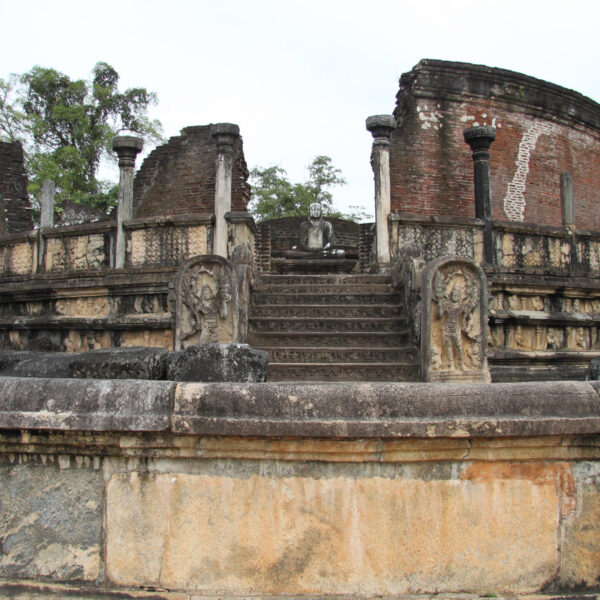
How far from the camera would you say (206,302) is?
22.0ft

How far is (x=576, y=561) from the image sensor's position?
Answer: 1.87 meters

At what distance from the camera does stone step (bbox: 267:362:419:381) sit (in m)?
6.60

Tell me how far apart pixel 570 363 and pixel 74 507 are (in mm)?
8094

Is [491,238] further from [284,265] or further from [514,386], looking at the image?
[514,386]

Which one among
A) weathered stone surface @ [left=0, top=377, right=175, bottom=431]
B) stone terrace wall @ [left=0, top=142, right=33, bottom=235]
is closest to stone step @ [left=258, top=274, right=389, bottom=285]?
weathered stone surface @ [left=0, top=377, right=175, bottom=431]

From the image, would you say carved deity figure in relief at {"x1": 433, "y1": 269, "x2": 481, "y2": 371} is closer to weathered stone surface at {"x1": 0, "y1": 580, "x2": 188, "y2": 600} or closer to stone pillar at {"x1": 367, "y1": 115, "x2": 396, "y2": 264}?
stone pillar at {"x1": 367, "y1": 115, "x2": 396, "y2": 264}

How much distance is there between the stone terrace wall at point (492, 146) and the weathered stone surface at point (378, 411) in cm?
1347

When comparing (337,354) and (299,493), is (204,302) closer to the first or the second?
(337,354)

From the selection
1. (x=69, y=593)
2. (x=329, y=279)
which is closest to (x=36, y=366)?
(x=69, y=593)

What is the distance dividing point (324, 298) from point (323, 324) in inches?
22.8

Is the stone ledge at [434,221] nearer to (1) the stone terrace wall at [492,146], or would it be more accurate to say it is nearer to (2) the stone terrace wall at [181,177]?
(1) the stone terrace wall at [492,146]

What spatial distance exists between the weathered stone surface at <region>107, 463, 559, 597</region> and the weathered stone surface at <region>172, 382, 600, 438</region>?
6.3 inches

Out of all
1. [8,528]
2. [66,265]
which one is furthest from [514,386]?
[66,265]

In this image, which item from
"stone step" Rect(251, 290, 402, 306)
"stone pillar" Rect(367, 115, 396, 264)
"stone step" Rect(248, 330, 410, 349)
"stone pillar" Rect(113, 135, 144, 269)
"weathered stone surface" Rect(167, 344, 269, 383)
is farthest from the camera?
"stone pillar" Rect(367, 115, 396, 264)
